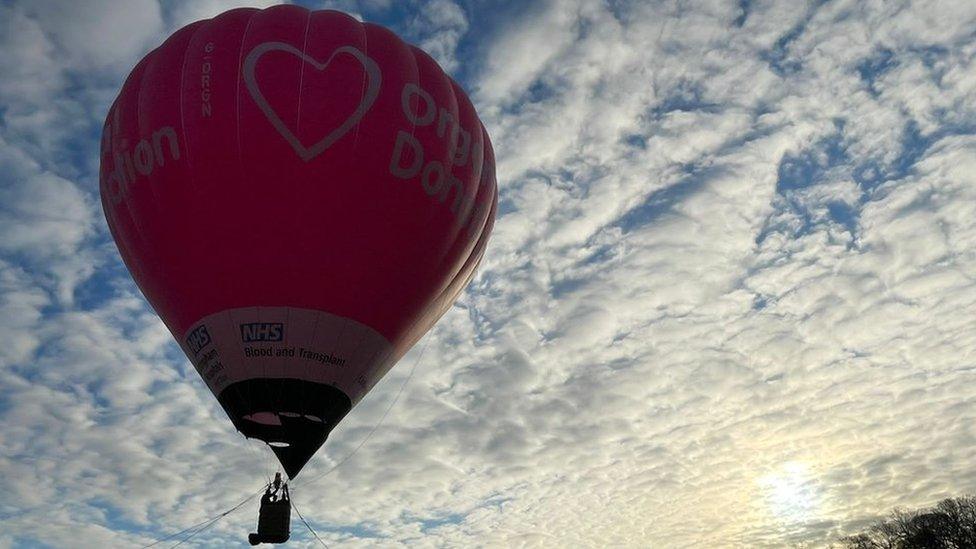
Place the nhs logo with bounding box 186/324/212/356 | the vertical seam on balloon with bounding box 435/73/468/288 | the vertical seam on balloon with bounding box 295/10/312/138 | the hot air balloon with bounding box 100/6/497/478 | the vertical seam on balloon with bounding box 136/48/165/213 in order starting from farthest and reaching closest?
the vertical seam on balloon with bounding box 435/73/468/288
the vertical seam on balloon with bounding box 136/48/165/213
the nhs logo with bounding box 186/324/212/356
the vertical seam on balloon with bounding box 295/10/312/138
the hot air balloon with bounding box 100/6/497/478

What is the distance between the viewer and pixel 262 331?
1312cm

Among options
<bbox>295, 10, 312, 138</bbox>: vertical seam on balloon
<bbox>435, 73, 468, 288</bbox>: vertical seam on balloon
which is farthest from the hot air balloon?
<bbox>435, 73, 468, 288</bbox>: vertical seam on balloon

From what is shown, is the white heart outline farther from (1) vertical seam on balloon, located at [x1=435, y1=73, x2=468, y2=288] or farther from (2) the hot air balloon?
(1) vertical seam on balloon, located at [x1=435, y1=73, x2=468, y2=288]

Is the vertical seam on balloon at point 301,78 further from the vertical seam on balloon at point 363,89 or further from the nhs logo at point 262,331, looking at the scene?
the nhs logo at point 262,331

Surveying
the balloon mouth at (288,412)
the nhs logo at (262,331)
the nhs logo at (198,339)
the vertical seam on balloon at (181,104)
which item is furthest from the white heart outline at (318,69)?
the balloon mouth at (288,412)

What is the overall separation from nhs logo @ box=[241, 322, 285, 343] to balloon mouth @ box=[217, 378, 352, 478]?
0.79m

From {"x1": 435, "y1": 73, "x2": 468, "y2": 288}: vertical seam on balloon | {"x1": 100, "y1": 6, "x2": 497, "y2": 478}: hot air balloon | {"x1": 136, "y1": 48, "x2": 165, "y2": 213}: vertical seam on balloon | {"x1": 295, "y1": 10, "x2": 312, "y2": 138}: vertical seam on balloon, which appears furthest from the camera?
{"x1": 435, "y1": 73, "x2": 468, "y2": 288}: vertical seam on balloon

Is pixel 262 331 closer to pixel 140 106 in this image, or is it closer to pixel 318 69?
pixel 318 69

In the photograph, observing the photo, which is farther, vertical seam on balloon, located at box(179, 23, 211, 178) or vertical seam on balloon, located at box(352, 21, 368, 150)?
vertical seam on balloon, located at box(352, 21, 368, 150)

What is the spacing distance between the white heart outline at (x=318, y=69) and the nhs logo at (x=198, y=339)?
4.01 m

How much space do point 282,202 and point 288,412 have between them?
13.6 ft

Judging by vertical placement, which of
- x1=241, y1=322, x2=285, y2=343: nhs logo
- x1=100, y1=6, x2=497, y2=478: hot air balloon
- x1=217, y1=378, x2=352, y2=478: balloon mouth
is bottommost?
x1=217, y1=378, x2=352, y2=478: balloon mouth

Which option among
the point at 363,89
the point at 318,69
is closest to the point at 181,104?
the point at 318,69

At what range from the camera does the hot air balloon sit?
43.8ft
